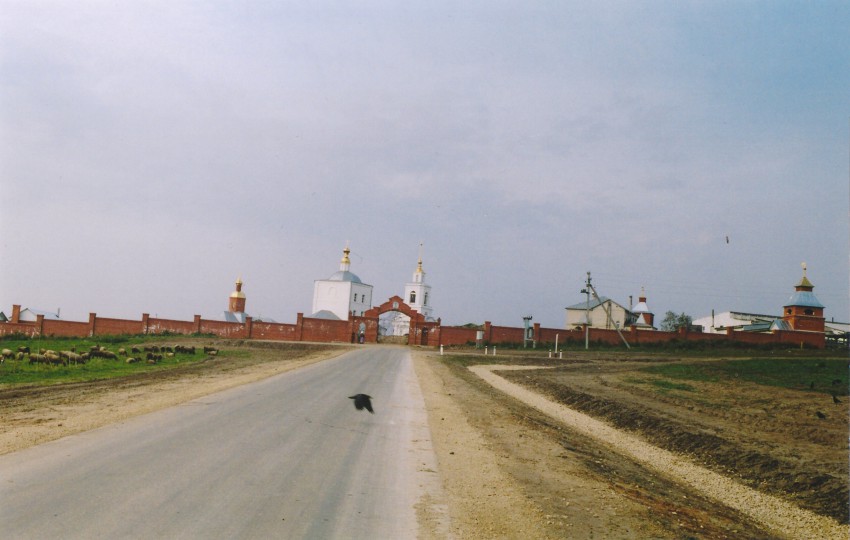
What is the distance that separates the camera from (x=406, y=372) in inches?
1065

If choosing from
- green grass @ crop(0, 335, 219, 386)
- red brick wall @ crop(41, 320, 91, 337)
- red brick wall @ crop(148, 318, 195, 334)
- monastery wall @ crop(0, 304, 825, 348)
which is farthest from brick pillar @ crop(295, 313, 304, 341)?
green grass @ crop(0, 335, 219, 386)

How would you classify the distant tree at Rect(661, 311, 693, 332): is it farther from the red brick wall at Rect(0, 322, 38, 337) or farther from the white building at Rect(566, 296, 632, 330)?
the red brick wall at Rect(0, 322, 38, 337)

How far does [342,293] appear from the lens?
307ft

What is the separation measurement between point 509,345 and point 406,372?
104 ft

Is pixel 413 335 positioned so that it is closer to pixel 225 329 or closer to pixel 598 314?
pixel 225 329

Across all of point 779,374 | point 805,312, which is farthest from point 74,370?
point 805,312

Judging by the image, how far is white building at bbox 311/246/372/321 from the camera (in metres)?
92.9

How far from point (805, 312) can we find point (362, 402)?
60477 millimetres

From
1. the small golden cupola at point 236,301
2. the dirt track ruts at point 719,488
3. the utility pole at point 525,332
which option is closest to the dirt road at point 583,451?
the dirt track ruts at point 719,488

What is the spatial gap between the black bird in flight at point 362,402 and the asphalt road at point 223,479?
170 centimetres

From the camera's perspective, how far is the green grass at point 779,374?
1875cm

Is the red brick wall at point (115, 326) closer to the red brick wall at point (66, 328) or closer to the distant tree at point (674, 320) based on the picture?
the red brick wall at point (66, 328)

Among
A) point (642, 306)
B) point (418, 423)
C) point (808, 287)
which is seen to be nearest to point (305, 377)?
point (418, 423)

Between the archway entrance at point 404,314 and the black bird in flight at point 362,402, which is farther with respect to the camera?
the archway entrance at point 404,314
